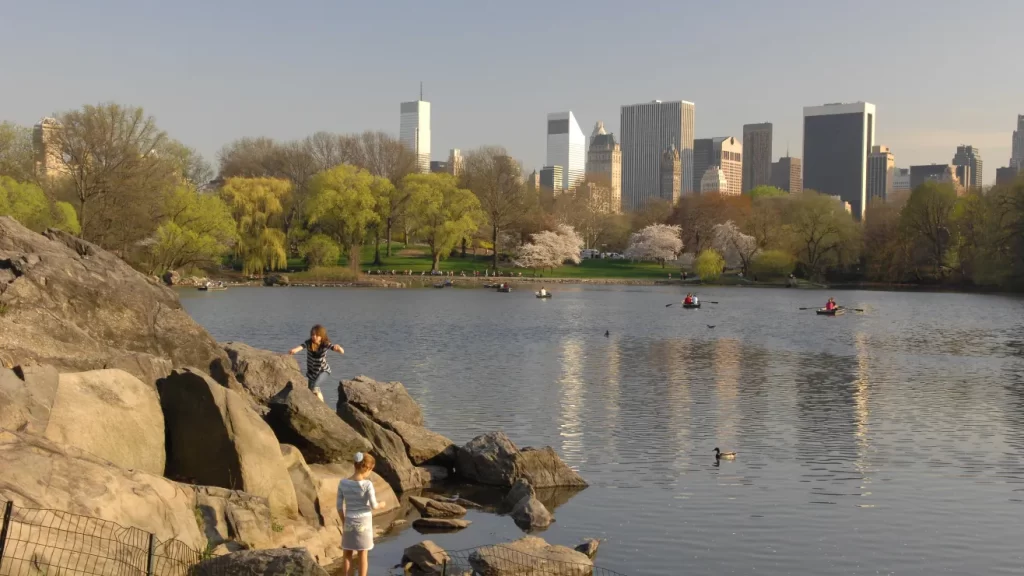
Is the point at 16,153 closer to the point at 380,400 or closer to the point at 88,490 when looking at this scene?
the point at 380,400

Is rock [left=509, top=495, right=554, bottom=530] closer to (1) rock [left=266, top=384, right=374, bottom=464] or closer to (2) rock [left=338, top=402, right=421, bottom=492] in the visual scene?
(2) rock [left=338, top=402, right=421, bottom=492]

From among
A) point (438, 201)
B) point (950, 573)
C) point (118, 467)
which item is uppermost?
point (438, 201)

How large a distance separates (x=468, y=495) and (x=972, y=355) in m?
34.7

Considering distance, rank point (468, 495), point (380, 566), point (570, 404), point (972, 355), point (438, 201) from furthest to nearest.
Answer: point (438, 201), point (972, 355), point (570, 404), point (468, 495), point (380, 566)

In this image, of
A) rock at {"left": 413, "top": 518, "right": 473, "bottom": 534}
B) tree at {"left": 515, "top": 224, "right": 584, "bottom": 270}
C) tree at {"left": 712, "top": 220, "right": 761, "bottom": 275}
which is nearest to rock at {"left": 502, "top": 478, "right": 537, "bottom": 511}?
rock at {"left": 413, "top": 518, "right": 473, "bottom": 534}

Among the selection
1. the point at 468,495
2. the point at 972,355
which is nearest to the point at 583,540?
the point at 468,495

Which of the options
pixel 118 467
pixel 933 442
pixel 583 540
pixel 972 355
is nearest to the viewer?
pixel 118 467

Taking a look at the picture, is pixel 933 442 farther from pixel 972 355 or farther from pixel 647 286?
pixel 647 286

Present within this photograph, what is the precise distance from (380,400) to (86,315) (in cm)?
590

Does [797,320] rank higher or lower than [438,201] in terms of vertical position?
lower

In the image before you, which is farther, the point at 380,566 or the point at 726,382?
the point at 726,382

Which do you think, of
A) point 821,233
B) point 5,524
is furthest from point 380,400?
point 821,233

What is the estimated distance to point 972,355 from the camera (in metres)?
45.8

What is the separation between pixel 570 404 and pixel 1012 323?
46.1 metres
